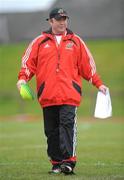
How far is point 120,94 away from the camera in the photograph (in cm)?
4262

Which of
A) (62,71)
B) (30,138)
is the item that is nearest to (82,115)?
(30,138)

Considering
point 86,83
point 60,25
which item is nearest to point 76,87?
point 60,25

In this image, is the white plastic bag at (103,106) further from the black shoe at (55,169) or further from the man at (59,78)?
the black shoe at (55,169)

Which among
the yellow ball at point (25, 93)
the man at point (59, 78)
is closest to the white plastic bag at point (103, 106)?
the man at point (59, 78)

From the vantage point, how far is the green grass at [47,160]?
1203cm

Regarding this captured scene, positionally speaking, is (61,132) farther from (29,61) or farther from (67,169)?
(29,61)

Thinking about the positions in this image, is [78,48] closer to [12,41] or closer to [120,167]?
[120,167]

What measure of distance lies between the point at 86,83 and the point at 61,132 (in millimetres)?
36719

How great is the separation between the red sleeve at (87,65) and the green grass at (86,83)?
85.0 ft

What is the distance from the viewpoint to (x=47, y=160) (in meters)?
14.4

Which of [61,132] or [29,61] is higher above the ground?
[29,61]

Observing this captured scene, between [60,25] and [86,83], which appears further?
[86,83]

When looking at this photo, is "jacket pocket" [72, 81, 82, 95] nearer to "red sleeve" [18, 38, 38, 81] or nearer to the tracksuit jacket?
the tracksuit jacket

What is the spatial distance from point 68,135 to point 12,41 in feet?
157
